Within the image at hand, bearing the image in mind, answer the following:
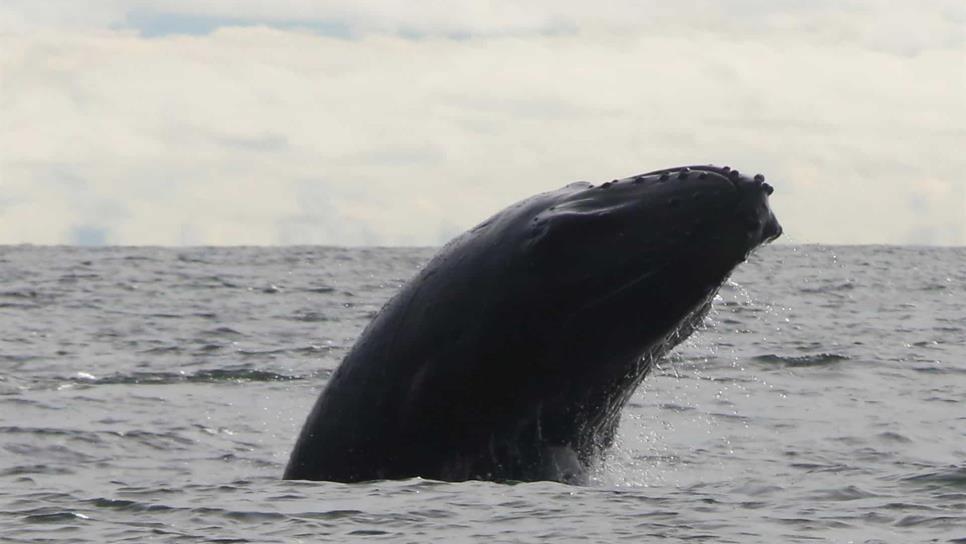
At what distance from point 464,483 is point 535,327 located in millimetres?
1129

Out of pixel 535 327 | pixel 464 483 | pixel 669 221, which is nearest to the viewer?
pixel 669 221

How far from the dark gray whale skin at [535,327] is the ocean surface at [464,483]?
0.30 metres

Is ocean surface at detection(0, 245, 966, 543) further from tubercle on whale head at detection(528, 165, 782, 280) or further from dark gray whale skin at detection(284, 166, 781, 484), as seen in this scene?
tubercle on whale head at detection(528, 165, 782, 280)

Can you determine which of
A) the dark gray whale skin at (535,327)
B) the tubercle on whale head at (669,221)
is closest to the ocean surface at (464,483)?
the dark gray whale skin at (535,327)

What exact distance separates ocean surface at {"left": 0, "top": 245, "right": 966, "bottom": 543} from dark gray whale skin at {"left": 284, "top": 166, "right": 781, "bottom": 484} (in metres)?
0.30

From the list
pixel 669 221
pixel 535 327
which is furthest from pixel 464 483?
pixel 669 221

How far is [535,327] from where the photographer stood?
342 inches

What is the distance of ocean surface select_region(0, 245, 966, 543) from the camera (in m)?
9.62

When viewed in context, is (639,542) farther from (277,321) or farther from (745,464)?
(277,321)

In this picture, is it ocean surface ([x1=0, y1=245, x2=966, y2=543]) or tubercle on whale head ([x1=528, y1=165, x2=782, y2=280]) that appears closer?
tubercle on whale head ([x1=528, y1=165, x2=782, y2=280])

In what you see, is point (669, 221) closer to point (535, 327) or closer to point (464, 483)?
point (535, 327)

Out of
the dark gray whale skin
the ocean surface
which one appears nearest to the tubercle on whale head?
the dark gray whale skin

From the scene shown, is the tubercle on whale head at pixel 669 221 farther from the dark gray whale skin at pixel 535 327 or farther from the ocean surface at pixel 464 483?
the ocean surface at pixel 464 483

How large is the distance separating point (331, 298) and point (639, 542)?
110ft
